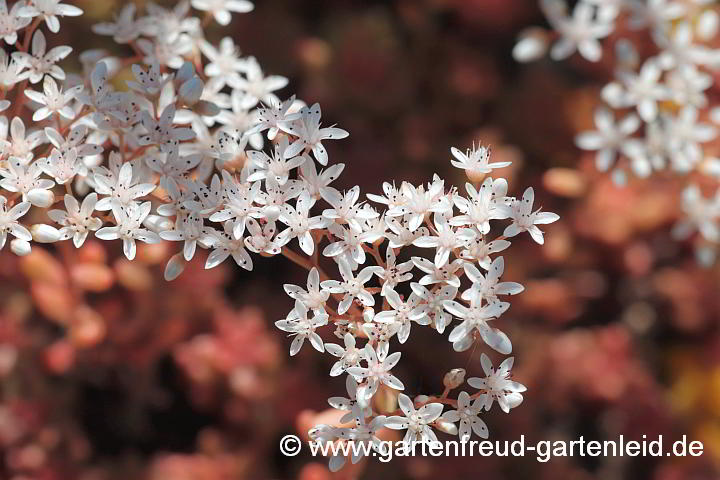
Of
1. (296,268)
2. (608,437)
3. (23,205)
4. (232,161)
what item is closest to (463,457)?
(608,437)

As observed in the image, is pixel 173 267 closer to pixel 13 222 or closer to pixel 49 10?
pixel 13 222

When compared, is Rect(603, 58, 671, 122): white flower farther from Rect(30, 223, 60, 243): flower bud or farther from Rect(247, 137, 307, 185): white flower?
Rect(30, 223, 60, 243): flower bud

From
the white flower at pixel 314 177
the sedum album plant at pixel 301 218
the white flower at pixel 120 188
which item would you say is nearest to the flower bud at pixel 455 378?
the sedum album plant at pixel 301 218

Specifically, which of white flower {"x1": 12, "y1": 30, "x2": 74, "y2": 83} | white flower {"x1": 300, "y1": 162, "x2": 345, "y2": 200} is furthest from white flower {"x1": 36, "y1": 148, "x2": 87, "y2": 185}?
white flower {"x1": 300, "y1": 162, "x2": 345, "y2": 200}

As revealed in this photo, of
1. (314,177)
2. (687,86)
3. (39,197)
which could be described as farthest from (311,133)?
(687,86)

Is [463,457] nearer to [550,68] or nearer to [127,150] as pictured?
[127,150]

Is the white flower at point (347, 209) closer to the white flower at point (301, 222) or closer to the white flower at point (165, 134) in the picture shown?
the white flower at point (301, 222)
